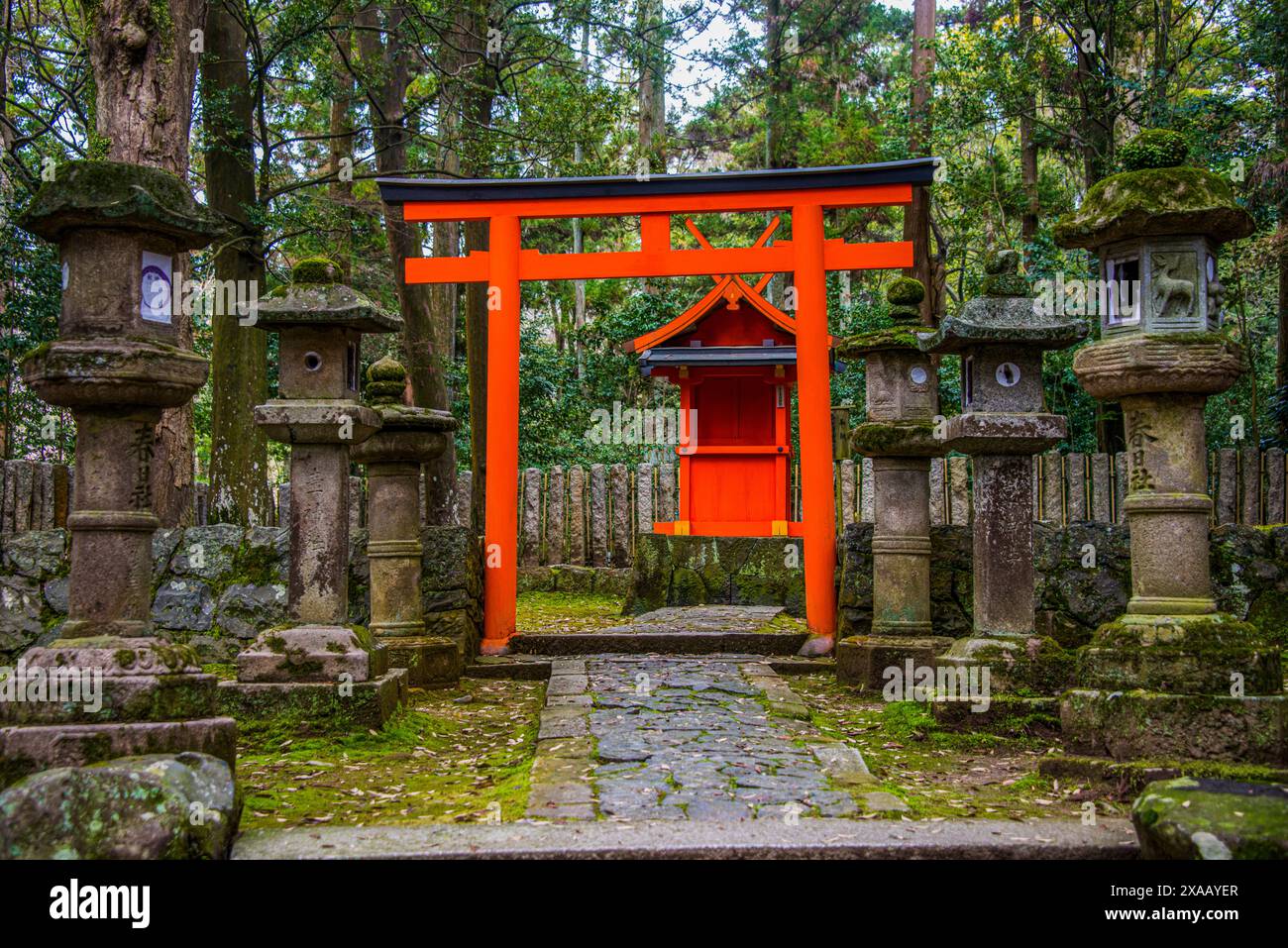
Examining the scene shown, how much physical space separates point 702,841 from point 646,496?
10.9 m

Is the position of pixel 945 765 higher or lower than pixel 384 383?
lower

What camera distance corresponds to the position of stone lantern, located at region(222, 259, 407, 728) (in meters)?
6.04

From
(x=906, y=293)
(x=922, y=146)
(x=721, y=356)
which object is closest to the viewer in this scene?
(x=906, y=293)

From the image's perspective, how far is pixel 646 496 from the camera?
1473 cm

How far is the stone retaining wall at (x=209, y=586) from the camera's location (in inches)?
322

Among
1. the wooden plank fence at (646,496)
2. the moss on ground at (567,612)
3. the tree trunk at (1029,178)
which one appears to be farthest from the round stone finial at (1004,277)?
the tree trunk at (1029,178)

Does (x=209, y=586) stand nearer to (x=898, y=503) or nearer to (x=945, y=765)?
(x=898, y=503)

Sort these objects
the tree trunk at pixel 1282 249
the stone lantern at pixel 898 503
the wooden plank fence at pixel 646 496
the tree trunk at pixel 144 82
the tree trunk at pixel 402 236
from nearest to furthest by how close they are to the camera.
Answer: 1. the stone lantern at pixel 898 503
2. the tree trunk at pixel 144 82
3. the wooden plank fence at pixel 646 496
4. the tree trunk at pixel 1282 249
5. the tree trunk at pixel 402 236

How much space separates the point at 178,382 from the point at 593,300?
71.1ft

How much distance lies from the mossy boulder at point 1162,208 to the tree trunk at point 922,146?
8627 mm

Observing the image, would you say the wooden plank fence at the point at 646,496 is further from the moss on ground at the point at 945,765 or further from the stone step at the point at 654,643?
the moss on ground at the point at 945,765

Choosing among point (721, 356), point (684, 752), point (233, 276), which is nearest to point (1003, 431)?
point (684, 752)

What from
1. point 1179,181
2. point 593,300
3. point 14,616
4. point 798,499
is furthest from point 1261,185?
point 593,300

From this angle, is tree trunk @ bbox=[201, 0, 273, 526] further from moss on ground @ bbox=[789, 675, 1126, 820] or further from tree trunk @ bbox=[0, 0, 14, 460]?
moss on ground @ bbox=[789, 675, 1126, 820]
